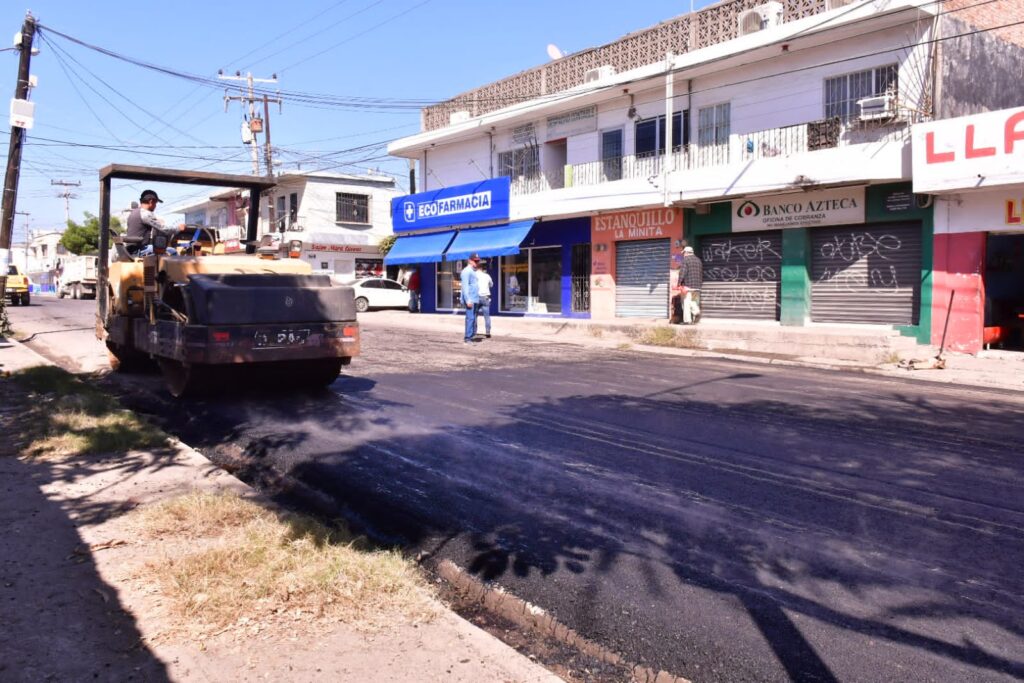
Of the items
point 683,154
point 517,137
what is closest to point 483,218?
point 517,137

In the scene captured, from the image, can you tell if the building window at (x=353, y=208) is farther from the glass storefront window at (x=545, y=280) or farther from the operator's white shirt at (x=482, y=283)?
the operator's white shirt at (x=482, y=283)

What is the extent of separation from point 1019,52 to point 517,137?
14483 mm

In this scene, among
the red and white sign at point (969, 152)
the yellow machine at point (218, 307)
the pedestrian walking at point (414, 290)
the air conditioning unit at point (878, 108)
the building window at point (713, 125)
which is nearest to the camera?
the yellow machine at point (218, 307)

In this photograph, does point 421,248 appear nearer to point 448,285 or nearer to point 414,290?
point 448,285

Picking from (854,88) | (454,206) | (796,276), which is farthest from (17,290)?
(854,88)

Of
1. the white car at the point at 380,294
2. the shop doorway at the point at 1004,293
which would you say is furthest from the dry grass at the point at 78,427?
the white car at the point at 380,294

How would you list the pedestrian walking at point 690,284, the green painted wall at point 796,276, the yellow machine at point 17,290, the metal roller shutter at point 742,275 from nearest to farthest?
the green painted wall at point 796,276 < the metal roller shutter at point 742,275 < the pedestrian walking at point 690,284 < the yellow machine at point 17,290

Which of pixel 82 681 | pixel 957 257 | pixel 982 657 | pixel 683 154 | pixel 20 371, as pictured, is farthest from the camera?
pixel 683 154

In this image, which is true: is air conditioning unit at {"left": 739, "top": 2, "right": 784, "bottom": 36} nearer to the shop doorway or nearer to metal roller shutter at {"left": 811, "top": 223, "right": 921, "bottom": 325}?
metal roller shutter at {"left": 811, "top": 223, "right": 921, "bottom": 325}

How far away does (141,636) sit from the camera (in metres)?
3.18

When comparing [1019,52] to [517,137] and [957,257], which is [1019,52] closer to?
[957,257]

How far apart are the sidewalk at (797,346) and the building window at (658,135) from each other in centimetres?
485

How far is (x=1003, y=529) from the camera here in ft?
15.3

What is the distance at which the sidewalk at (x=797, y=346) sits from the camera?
1302 centimetres
